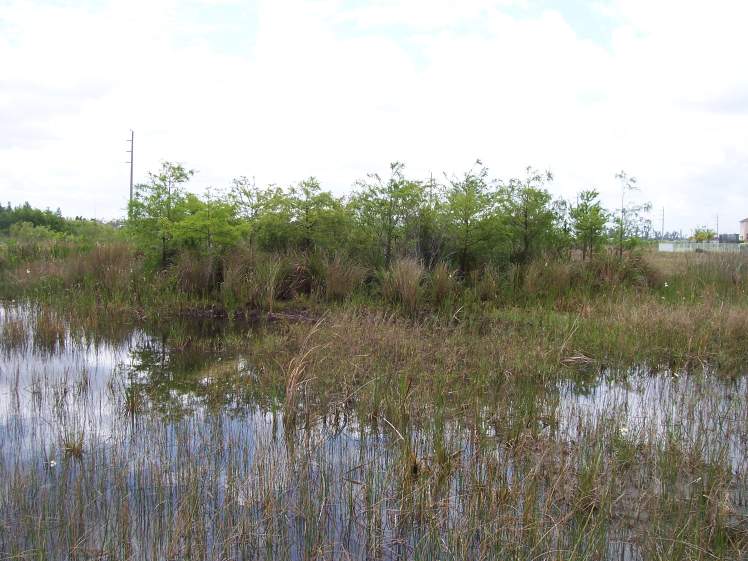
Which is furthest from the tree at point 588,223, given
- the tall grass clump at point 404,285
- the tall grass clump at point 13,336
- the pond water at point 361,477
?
the tall grass clump at point 13,336

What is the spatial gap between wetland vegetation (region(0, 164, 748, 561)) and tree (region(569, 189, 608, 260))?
0.19 ft

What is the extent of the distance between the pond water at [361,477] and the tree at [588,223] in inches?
337

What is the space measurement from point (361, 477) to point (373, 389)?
159 cm

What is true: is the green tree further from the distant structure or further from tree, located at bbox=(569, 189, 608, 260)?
the distant structure

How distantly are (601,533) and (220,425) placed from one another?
3483mm

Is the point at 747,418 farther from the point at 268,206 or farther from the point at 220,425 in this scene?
the point at 268,206

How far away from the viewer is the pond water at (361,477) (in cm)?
386

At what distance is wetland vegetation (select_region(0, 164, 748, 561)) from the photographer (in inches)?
159

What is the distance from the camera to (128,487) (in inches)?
179

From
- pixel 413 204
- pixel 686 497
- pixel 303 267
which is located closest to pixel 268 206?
pixel 303 267

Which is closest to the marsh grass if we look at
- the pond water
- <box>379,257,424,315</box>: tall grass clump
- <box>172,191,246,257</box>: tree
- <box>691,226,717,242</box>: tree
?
the pond water

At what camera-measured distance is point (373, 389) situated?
6301 millimetres

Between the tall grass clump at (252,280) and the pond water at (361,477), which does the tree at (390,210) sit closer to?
the tall grass clump at (252,280)

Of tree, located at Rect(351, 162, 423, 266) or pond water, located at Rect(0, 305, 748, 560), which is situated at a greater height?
tree, located at Rect(351, 162, 423, 266)
